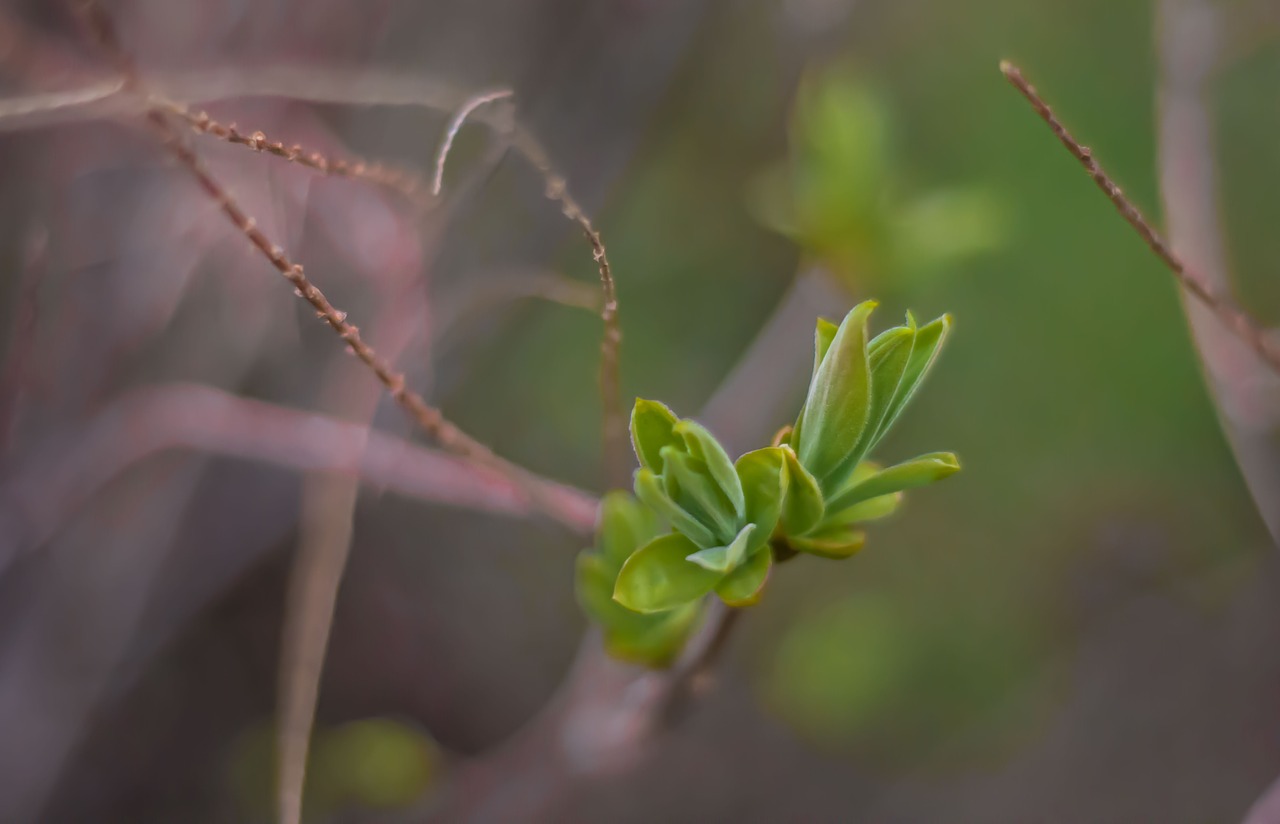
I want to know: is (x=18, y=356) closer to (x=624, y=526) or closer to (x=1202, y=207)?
(x=624, y=526)

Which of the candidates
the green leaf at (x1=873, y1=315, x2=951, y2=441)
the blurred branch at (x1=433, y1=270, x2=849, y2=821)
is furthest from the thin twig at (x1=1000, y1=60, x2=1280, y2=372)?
the blurred branch at (x1=433, y1=270, x2=849, y2=821)

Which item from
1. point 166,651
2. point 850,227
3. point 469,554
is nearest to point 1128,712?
point 850,227

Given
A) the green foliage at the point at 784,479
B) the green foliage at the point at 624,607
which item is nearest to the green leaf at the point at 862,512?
the green foliage at the point at 784,479

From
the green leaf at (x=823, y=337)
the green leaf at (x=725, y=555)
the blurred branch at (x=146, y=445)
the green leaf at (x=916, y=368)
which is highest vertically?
the blurred branch at (x=146, y=445)

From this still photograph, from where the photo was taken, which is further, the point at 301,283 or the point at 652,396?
the point at 652,396

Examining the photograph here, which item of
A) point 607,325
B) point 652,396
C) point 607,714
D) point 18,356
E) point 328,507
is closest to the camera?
point 607,325

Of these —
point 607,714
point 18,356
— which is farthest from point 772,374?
point 18,356

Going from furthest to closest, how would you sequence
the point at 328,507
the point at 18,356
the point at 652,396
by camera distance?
1. the point at 652,396
2. the point at 328,507
3. the point at 18,356

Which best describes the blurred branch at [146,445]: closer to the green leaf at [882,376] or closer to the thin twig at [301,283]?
the thin twig at [301,283]
